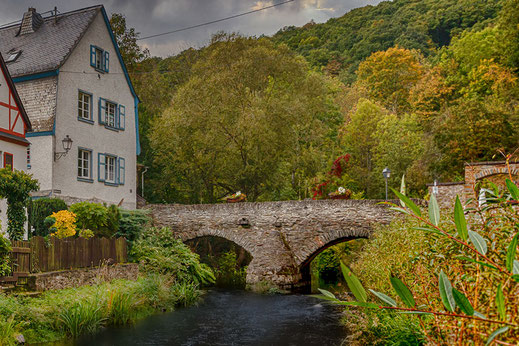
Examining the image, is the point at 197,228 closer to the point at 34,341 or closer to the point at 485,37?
the point at 34,341

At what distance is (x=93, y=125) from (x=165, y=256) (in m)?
6.44

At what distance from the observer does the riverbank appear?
29.9 feet

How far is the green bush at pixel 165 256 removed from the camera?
16.0 m

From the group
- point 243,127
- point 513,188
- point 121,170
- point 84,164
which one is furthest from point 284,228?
point 513,188

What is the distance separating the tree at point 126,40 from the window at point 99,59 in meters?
8.94

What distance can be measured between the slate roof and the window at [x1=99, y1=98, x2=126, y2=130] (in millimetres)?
2371

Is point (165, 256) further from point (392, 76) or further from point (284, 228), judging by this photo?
point (392, 76)

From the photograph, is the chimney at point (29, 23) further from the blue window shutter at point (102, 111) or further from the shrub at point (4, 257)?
the shrub at point (4, 257)

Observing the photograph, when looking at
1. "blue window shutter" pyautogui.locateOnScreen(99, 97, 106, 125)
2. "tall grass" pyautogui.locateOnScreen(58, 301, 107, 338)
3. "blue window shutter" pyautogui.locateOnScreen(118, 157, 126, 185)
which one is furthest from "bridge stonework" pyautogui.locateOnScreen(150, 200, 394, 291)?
"tall grass" pyautogui.locateOnScreen(58, 301, 107, 338)

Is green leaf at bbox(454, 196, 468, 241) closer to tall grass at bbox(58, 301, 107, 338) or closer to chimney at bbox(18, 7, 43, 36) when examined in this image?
tall grass at bbox(58, 301, 107, 338)

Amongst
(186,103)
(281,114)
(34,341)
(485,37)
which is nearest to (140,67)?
(186,103)

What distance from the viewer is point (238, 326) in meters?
11.8

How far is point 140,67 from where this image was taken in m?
30.7

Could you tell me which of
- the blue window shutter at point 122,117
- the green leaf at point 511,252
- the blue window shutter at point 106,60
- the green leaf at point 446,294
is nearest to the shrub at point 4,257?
the green leaf at point 446,294
